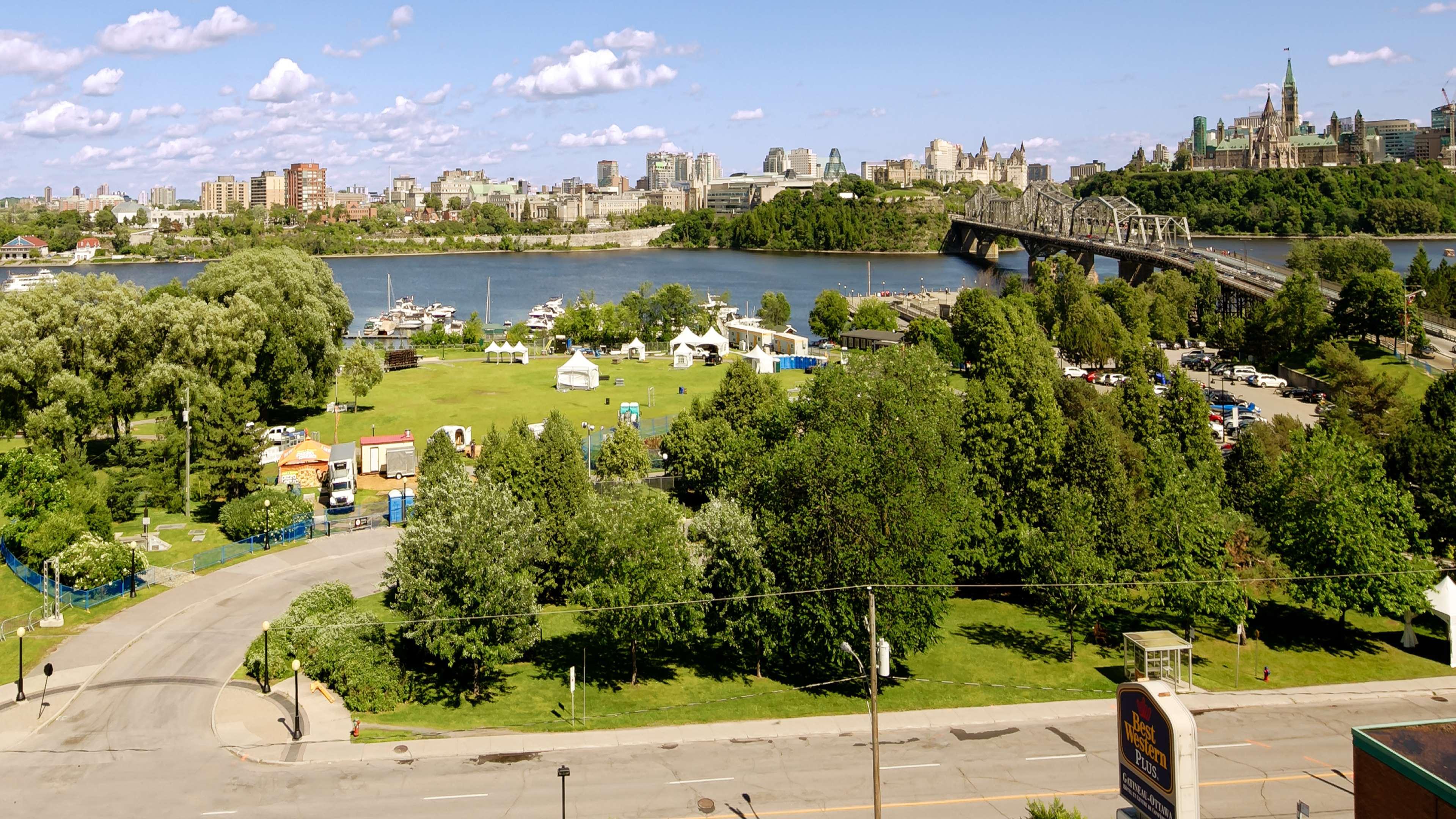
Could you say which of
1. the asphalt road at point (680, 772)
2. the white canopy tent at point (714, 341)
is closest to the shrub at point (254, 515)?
the asphalt road at point (680, 772)

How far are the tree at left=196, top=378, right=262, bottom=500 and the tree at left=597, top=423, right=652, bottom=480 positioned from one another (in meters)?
12.1

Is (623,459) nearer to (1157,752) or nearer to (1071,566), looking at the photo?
(1071,566)

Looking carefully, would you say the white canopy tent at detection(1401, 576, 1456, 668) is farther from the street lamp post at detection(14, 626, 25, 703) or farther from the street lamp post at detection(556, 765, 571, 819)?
the street lamp post at detection(14, 626, 25, 703)

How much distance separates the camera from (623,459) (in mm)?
39625

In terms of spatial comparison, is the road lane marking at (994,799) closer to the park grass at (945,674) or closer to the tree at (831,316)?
the park grass at (945,674)

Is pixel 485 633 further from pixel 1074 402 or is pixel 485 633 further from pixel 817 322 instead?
pixel 817 322

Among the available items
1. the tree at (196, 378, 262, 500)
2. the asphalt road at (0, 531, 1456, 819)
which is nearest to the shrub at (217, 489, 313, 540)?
the tree at (196, 378, 262, 500)

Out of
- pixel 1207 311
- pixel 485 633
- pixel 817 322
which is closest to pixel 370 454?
pixel 485 633

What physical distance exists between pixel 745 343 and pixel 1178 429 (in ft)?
149

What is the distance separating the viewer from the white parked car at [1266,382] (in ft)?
197

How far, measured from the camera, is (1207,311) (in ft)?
269

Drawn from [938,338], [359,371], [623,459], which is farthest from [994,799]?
[938,338]

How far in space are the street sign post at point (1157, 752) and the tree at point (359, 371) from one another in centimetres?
4497

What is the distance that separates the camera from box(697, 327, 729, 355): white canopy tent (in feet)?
234
